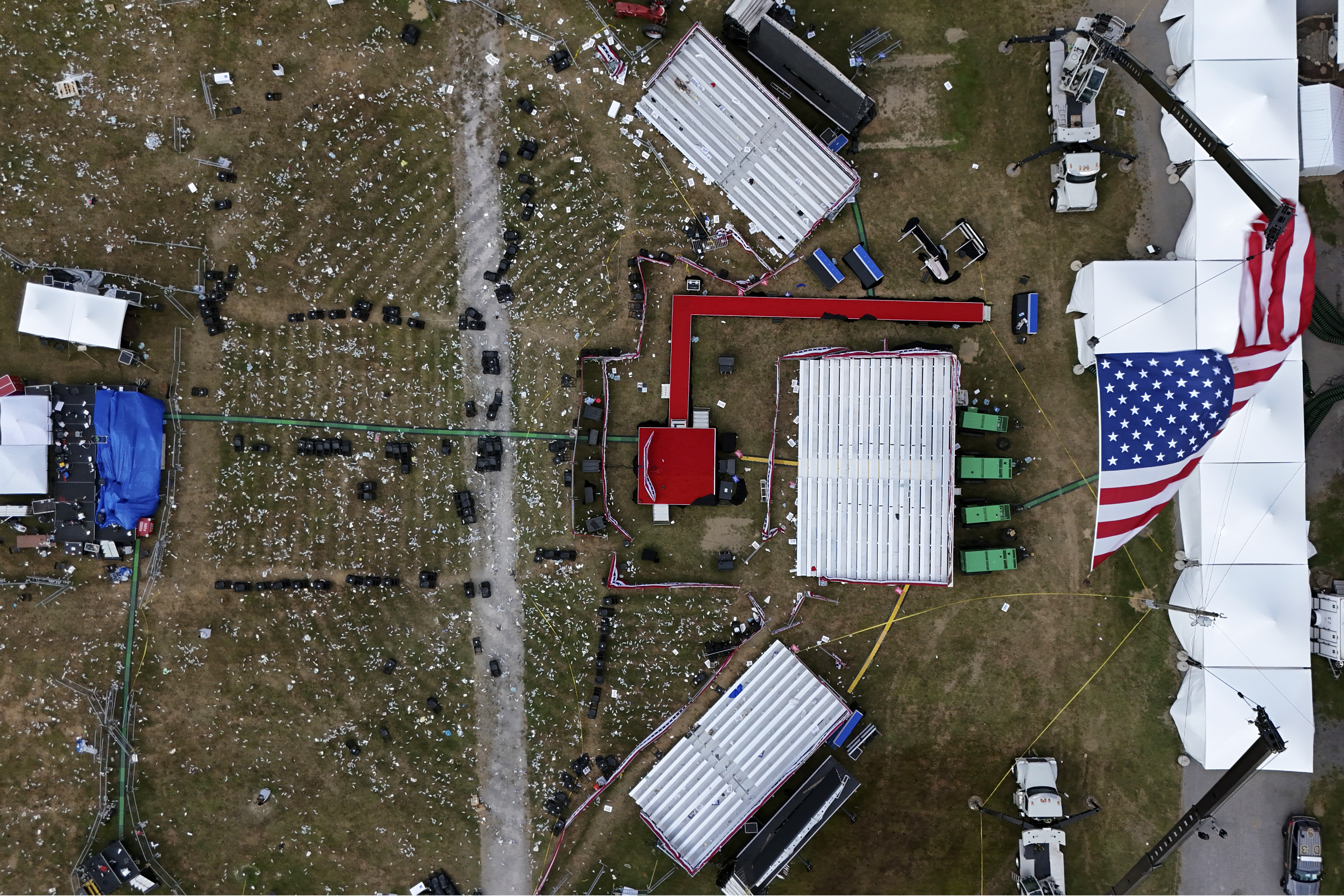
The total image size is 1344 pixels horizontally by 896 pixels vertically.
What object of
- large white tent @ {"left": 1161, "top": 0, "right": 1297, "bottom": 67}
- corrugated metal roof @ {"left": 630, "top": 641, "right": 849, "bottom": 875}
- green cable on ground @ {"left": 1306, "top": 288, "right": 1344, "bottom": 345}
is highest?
large white tent @ {"left": 1161, "top": 0, "right": 1297, "bottom": 67}

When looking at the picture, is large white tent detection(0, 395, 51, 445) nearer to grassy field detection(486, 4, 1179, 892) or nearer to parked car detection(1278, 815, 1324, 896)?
grassy field detection(486, 4, 1179, 892)

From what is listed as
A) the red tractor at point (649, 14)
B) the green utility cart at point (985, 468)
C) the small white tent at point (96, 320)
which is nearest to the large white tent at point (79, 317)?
the small white tent at point (96, 320)

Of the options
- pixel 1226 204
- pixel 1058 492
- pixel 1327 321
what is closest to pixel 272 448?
pixel 1058 492

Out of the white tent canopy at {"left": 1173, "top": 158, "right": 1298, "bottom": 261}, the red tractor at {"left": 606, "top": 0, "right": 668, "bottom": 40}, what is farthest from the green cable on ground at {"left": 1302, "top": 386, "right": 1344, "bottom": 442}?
the red tractor at {"left": 606, "top": 0, "right": 668, "bottom": 40}

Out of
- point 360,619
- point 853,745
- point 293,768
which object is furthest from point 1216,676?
point 293,768

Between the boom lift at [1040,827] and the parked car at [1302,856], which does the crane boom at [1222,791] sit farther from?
the parked car at [1302,856]

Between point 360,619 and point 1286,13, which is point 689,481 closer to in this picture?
point 360,619
